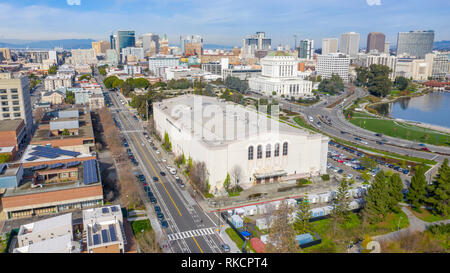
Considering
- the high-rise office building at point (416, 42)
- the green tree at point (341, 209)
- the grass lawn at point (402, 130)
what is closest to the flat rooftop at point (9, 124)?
the green tree at point (341, 209)

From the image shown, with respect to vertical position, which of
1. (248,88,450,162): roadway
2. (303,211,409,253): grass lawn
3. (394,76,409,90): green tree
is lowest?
(303,211,409,253): grass lawn

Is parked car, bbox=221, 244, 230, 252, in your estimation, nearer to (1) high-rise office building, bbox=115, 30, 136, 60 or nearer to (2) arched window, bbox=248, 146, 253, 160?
(2) arched window, bbox=248, 146, 253, 160

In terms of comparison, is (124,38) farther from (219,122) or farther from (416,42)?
(219,122)

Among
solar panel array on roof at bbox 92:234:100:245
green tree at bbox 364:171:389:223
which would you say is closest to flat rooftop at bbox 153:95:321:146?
green tree at bbox 364:171:389:223

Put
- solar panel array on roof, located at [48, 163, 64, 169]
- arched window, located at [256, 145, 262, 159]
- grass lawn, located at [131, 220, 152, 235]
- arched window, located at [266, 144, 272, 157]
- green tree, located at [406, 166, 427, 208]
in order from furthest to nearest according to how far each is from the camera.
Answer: arched window, located at [266, 144, 272, 157], arched window, located at [256, 145, 262, 159], solar panel array on roof, located at [48, 163, 64, 169], green tree, located at [406, 166, 427, 208], grass lawn, located at [131, 220, 152, 235]

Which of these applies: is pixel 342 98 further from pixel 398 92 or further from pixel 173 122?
pixel 173 122

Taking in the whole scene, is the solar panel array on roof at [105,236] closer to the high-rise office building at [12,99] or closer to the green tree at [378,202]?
the green tree at [378,202]
